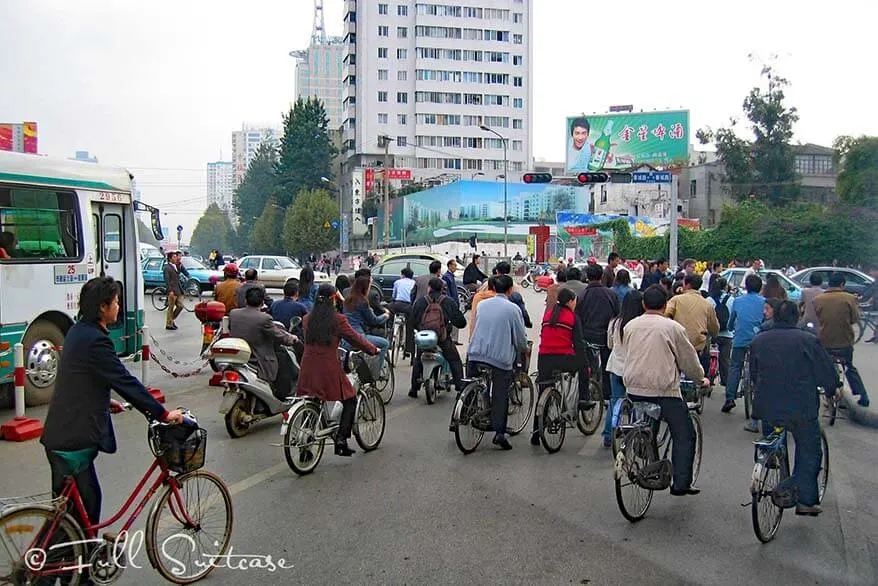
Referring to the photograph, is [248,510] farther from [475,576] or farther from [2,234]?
[2,234]

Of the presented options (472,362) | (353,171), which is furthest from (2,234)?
(353,171)

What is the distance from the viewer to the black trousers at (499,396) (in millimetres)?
8125

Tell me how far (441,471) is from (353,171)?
274 ft

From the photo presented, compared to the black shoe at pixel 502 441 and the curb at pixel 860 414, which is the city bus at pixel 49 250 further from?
the curb at pixel 860 414

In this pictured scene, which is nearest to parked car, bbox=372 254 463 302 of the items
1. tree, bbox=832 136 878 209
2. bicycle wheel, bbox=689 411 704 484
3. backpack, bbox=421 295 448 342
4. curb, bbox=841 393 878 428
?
backpack, bbox=421 295 448 342

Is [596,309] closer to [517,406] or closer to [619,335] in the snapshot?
[517,406]

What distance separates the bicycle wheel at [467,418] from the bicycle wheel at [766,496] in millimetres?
2985

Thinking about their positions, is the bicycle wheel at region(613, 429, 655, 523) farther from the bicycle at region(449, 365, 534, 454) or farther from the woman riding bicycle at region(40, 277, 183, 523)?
the woman riding bicycle at region(40, 277, 183, 523)

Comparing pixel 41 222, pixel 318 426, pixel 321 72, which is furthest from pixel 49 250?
pixel 321 72

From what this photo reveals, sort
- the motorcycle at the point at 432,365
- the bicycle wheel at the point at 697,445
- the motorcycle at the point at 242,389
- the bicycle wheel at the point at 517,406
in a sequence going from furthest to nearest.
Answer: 1. the motorcycle at the point at 432,365
2. the bicycle wheel at the point at 517,406
3. the motorcycle at the point at 242,389
4. the bicycle wheel at the point at 697,445

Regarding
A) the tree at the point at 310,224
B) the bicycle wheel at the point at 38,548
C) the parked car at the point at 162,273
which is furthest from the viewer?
the tree at the point at 310,224

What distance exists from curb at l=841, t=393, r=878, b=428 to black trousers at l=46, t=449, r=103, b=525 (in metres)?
9.40

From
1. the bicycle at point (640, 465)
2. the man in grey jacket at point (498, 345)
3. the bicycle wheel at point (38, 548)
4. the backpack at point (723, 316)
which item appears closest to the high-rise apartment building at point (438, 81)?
the backpack at point (723, 316)

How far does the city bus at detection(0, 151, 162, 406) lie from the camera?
10.3 meters
